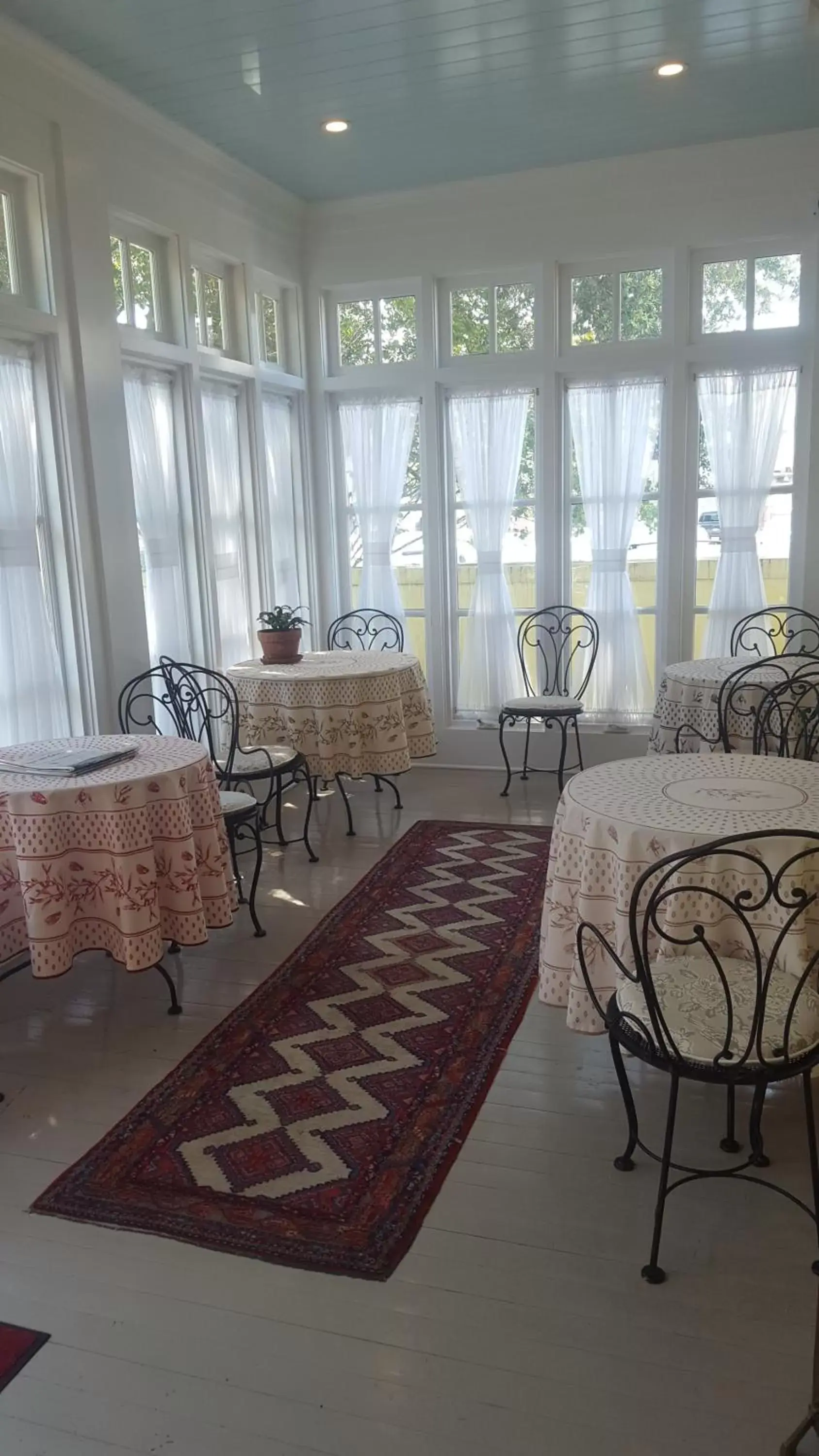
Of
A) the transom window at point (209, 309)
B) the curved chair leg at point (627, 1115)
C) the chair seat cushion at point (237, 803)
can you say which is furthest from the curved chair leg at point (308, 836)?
the curved chair leg at point (627, 1115)

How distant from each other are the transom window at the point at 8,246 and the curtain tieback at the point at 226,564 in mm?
1573

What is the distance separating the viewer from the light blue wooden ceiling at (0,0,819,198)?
3.43 metres

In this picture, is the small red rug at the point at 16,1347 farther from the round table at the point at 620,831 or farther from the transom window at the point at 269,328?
the transom window at the point at 269,328

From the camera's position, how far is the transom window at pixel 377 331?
5746 millimetres

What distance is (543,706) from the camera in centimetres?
529

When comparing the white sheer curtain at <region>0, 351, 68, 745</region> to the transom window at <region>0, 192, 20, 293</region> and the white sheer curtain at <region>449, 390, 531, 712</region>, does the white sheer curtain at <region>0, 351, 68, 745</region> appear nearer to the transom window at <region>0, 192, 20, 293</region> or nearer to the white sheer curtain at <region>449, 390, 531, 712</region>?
the transom window at <region>0, 192, 20, 293</region>

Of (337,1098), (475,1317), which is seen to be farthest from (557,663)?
(475,1317)

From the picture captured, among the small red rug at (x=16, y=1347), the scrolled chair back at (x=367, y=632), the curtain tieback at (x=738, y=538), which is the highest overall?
the curtain tieback at (x=738, y=538)

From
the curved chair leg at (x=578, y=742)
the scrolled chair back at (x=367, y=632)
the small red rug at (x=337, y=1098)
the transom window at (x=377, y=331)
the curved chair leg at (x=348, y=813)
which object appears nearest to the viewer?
the small red rug at (x=337, y=1098)

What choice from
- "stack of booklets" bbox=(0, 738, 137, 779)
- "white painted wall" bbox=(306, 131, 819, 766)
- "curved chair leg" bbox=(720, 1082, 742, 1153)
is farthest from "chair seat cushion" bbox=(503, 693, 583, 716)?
"curved chair leg" bbox=(720, 1082, 742, 1153)

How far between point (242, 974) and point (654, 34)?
361 cm

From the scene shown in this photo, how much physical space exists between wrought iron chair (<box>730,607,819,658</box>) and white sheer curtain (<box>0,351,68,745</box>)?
3.35 m

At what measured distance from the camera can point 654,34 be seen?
12.0ft

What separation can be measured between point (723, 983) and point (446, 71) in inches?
143
